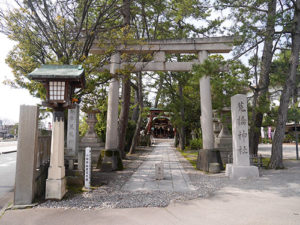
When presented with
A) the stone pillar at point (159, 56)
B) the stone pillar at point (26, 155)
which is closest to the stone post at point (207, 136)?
the stone pillar at point (159, 56)

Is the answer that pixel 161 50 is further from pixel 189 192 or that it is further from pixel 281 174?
pixel 281 174

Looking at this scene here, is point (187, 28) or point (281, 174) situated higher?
point (187, 28)

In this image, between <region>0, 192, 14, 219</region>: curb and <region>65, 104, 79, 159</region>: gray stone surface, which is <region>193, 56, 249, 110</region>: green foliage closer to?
<region>65, 104, 79, 159</region>: gray stone surface

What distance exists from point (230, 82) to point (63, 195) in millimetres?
7232

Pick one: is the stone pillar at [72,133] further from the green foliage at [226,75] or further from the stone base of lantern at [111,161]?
the green foliage at [226,75]

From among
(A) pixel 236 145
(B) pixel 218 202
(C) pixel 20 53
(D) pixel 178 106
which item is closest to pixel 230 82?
(A) pixel 236 145

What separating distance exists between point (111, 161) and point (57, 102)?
16.2 feet

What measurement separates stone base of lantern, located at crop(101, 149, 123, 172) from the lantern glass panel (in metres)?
4.89

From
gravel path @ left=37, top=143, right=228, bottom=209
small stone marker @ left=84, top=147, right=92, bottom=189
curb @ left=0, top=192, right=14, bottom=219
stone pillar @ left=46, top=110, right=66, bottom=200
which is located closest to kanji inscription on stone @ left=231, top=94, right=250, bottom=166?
gravel path @ left=37, top=143, right=228, bottom=209

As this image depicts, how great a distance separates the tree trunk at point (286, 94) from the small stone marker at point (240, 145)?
2.32 meters

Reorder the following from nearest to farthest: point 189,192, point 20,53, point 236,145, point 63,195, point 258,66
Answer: point 63,195
point 189,192
point 236,145
point 20,53
point 258,66

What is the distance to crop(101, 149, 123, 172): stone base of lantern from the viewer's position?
9695 millimetres

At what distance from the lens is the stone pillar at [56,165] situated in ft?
18.0

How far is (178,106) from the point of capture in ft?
68.4
